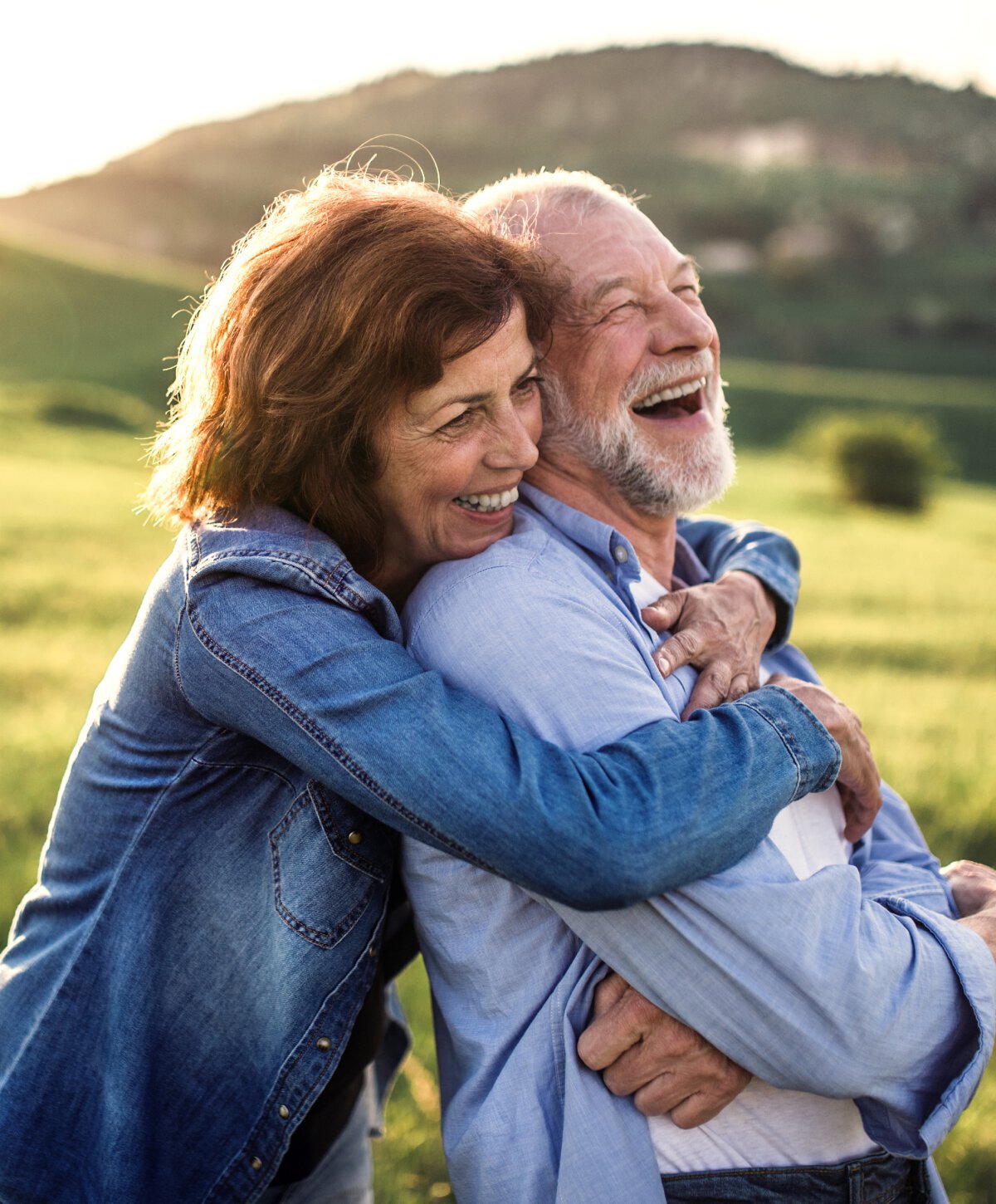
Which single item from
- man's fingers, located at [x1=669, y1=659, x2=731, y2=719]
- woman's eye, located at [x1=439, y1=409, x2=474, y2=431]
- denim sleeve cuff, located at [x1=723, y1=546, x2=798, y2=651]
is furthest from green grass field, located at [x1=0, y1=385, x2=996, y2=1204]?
woman's eye, located at [x1=439, y1=409, x2=474, y2=431]

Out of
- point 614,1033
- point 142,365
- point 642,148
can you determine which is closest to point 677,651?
point 614,1033

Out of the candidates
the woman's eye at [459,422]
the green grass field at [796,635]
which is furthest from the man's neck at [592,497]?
the green grass field at [796,635]

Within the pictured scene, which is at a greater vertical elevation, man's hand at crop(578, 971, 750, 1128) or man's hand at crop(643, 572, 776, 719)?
man's hand at crop(643, 572, 776, 719)

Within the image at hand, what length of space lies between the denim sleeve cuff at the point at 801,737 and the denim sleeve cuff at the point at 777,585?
79 centimetres

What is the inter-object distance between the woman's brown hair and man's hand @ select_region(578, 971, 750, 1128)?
1084 mm

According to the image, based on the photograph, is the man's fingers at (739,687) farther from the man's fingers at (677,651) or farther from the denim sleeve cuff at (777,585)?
the denim sleeve cuff at (777,585)

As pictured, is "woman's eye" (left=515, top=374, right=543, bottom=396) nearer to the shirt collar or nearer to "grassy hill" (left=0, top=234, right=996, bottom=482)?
the shirt collar

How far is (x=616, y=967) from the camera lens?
76.4 inches

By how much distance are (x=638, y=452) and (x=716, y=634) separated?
0.57 m

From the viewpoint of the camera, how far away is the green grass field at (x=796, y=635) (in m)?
3.77

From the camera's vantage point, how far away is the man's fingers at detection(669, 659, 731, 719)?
7.33 feet

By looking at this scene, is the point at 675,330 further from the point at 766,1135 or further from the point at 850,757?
the point at 766,1135

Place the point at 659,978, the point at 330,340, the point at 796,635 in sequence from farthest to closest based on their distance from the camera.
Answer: the point at 796,635, the point at 330,340, the point at 659,978

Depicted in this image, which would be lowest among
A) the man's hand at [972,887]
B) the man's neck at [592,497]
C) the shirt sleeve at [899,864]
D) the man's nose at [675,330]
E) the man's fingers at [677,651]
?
the man's hand at [972,887]
